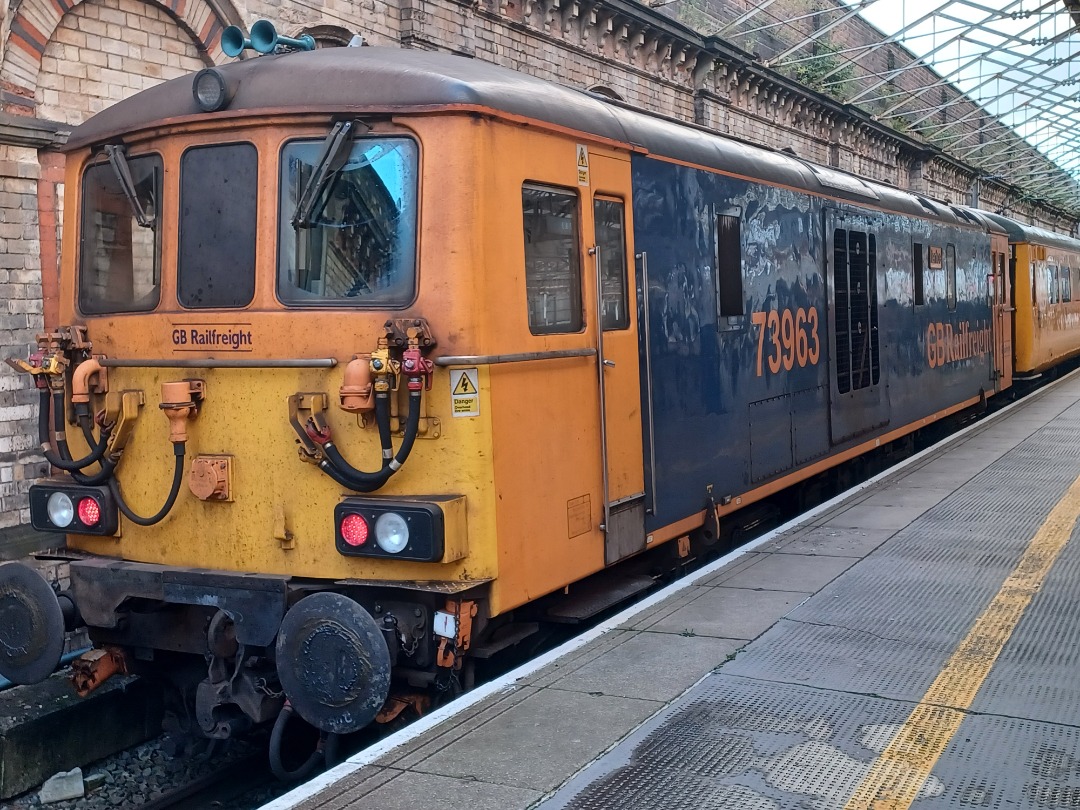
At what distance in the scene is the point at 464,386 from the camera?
4.43m

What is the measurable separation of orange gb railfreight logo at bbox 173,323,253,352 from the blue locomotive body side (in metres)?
2.14

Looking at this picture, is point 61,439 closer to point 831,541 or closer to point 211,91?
point 211,91

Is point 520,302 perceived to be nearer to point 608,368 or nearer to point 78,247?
point 608,368

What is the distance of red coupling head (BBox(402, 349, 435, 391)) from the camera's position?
14.0ft

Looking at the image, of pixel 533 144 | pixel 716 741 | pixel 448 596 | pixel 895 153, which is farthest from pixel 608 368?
pixel 895 153

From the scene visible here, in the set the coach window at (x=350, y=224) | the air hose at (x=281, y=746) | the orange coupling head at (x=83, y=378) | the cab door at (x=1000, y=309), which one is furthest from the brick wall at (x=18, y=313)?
the cab door at (x=1000, y=309)

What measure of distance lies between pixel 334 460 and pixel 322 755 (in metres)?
1.41

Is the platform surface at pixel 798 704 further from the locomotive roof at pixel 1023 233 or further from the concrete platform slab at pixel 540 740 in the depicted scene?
the locomotive roof at pixel 1023 233

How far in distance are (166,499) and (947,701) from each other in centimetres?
348

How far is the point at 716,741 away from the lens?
407 cm

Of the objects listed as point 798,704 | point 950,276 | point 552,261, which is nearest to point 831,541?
point 798,704

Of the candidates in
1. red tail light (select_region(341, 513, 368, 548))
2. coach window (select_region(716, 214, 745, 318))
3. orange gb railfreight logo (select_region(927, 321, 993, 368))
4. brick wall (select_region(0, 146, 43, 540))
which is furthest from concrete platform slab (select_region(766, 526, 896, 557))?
brick wall (select_region(0, 146, 43, 540))

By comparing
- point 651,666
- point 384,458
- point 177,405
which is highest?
point 177,405

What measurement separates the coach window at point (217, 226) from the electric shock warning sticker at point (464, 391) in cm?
105
